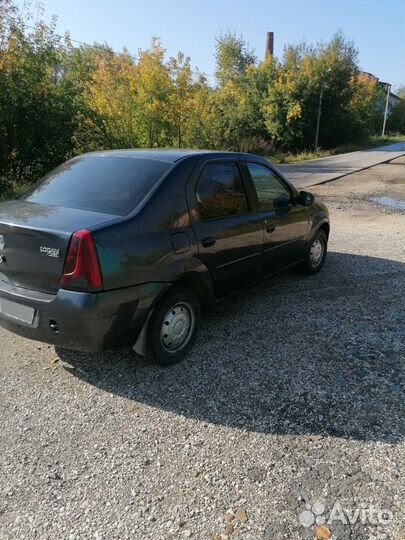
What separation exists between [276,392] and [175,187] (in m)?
1.72

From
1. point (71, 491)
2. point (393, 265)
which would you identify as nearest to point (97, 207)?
point (71, 491)

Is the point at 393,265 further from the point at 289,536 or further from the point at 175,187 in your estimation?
the point at 289,536

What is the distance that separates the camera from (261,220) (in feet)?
14.5

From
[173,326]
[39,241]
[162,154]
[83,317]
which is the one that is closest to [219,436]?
[173,326]

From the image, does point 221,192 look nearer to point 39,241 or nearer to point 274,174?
point 274,174

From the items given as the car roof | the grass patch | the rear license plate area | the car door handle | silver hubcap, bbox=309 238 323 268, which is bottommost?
the grass patch

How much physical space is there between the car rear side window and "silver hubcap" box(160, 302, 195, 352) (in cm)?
79

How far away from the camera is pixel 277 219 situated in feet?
15.3

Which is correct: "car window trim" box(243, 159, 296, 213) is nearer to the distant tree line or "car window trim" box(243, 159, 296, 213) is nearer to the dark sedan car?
the dark sedan car

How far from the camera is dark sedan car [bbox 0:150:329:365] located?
2957mm

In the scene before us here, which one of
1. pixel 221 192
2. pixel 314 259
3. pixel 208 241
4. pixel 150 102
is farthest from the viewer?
pixel 150 102

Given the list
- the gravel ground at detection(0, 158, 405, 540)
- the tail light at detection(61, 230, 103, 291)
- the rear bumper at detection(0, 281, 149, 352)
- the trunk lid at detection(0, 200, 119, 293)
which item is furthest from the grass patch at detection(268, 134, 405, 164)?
the tail light at detection(61, 230, 103, 291)

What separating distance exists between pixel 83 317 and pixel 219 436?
116 cm

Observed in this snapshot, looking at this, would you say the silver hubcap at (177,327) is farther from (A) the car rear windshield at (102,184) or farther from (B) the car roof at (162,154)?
(B) the car roof at (162,154)
